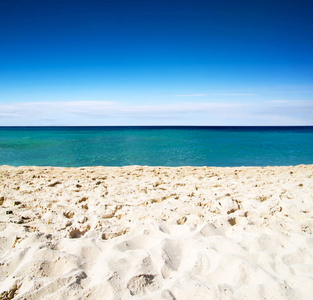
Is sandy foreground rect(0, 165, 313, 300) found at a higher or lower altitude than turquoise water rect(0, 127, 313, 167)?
higher

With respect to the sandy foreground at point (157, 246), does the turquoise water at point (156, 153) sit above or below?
below

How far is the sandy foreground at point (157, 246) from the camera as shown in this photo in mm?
1993

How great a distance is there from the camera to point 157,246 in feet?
8.64

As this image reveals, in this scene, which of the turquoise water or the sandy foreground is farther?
the turquoise water

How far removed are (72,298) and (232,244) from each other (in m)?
1.89

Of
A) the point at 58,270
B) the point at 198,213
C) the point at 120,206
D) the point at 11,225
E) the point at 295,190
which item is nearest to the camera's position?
the point at 58,270

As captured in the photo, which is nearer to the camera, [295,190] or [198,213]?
[198,213]

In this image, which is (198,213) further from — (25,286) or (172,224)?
(25,286)

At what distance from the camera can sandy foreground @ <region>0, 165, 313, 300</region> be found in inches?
78.5

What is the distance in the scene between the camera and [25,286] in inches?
77.7

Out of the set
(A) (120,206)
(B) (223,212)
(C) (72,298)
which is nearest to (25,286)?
(C) (72,298)

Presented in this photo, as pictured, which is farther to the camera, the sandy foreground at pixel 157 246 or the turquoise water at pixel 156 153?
the turquoise water at pixel 156 153

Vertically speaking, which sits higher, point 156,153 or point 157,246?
point 157,246

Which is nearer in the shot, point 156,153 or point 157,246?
point 157,246
